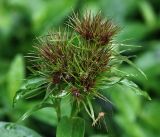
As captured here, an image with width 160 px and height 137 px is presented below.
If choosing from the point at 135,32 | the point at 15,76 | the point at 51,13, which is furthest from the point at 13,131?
the point at 135,32

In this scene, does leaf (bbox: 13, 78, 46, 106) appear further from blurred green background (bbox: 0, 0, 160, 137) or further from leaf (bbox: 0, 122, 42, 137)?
blurred green background (bbox: 0, 0, 160, 137)

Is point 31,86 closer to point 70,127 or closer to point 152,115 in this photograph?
point 70,127

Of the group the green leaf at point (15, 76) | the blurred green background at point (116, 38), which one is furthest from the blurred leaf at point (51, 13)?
the green leaf at point (15, 76)

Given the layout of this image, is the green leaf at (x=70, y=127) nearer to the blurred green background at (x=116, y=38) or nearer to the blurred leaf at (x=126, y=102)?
the blurred green background at (x=116, y=38)

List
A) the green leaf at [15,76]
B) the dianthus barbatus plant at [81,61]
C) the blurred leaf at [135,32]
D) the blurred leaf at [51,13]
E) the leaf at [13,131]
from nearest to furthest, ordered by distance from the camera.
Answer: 1. the dianthus barbatus plant at [81,61]
2. the leaf at [13,131]
3. the green leaf at [15,76]
4. the blurred leaf at [51,13]
5. the blurred leaf at [135,32]

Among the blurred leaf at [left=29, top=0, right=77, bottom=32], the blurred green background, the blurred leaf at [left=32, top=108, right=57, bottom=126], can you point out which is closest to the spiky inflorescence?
the blurred green background
